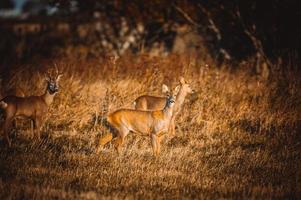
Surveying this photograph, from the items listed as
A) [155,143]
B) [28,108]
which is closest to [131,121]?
[155,143]

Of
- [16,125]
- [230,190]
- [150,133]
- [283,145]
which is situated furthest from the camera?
A: [16,125]

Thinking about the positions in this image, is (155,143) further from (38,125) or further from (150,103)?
(38,125)

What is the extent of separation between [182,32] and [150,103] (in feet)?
40.0

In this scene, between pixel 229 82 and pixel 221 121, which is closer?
pixel 221 121

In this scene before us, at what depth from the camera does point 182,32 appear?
923 inches

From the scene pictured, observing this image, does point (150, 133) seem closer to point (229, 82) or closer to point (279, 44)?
point (229, 82)

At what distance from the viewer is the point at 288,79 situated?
13.9 metres

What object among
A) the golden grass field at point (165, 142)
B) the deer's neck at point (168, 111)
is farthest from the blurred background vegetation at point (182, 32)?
the deer's neck at point (168, 111)

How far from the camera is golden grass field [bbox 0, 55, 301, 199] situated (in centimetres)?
825

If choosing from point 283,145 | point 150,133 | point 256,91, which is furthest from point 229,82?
point 150,133

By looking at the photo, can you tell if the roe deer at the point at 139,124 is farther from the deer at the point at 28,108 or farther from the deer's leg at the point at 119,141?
the deer at the point at 28,108

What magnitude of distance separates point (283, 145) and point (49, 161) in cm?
441

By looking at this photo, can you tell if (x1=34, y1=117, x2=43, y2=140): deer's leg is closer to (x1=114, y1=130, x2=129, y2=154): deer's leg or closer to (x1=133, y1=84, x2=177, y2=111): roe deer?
(x1=114, y1=130, x2=129, y2=154): deer's leg

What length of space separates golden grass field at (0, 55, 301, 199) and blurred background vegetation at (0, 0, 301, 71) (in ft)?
8.59
